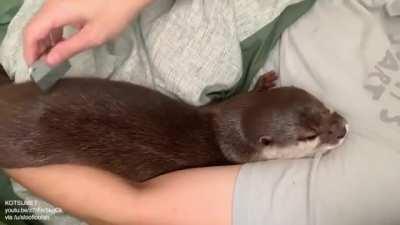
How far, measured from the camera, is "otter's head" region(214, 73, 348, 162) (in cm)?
113

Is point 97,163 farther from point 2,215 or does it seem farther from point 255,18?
point 255,18

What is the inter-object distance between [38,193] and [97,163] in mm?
140

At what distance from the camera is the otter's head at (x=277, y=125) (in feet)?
3.71

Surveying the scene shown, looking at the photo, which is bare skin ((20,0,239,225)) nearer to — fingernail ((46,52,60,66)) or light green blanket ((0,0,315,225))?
fingernail ((46,52,60,66))

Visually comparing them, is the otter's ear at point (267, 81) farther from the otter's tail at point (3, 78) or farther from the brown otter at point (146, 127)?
the otter's tail at point (3, 78)

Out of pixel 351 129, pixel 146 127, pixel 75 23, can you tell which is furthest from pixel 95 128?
pixel 351 129

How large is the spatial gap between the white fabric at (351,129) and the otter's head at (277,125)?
4cm

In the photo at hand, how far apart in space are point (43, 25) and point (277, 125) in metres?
0.52

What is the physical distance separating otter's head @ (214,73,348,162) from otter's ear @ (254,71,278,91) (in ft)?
0.04

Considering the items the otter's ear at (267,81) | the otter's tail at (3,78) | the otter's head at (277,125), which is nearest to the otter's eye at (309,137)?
the otter's head at (277,125)

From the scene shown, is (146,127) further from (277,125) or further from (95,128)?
(277,125)

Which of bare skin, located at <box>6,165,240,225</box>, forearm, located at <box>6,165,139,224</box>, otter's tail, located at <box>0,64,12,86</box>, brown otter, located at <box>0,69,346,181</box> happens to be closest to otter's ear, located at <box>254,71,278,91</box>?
brown otter, located at <box>0,69,346,181</box>

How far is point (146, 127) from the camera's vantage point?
1150 mm

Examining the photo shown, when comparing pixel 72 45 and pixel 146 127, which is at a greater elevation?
pixel 72 45
